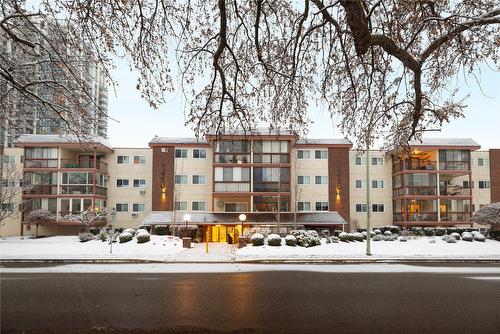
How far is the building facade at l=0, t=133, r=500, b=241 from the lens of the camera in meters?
51.3

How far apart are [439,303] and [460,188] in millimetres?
45560

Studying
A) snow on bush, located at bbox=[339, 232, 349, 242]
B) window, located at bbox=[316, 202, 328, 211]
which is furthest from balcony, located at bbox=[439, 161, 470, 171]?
snow on bush, located at bbox=[339, 232, 349, 242]

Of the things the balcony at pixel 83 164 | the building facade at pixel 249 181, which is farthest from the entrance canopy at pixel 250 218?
the balcony at pixel 83 164

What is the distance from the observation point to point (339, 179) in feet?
175

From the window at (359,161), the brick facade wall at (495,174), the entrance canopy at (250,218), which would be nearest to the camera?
the entrance canopy at (250,218)

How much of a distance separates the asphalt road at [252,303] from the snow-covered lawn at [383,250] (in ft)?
33.7

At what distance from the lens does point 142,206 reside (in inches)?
2125

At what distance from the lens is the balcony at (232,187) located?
50750mm

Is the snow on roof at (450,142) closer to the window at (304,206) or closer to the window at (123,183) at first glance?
the window at (304,206)

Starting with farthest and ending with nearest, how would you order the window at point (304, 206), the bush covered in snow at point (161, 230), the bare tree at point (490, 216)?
the window at point (304, 206) → the bush covered in snow at point (161, 230) → the bare tree at point (490, 216)

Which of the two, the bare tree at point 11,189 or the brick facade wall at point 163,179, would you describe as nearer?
the bare tree at point 11,189

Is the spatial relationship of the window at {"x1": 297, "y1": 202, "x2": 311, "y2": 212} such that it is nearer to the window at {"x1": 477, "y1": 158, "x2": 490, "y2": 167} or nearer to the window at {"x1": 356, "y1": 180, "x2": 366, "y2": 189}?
the window at {"x1": 356, "y1": 180, "x2": 366, "y2": 189}

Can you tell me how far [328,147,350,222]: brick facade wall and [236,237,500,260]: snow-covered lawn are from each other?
1427cm

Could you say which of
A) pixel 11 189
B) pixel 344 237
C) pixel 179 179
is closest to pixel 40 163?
pixel 11 189
